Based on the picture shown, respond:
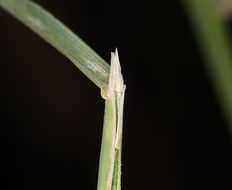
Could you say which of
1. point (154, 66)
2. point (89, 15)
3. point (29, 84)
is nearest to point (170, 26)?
point (154, 66)

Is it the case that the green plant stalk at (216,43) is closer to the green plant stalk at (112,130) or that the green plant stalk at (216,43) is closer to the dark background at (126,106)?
the dark background at (126,106)

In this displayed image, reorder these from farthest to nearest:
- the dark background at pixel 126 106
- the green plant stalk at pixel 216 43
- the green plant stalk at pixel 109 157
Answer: the dark background at pixel 126 106, the green plant stalk at pixel 216 43, the green plant stalk at pixel 109 157

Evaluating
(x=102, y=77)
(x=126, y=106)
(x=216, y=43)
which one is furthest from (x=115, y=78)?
(x=126, y=106)

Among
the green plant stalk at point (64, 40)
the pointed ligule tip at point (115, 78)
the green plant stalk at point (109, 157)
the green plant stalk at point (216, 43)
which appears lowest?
the green plant stalk at point (109, 157)

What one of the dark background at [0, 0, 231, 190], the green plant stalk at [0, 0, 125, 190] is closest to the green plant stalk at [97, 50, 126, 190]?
the green plant stalk at [0, 0, 125, 190]

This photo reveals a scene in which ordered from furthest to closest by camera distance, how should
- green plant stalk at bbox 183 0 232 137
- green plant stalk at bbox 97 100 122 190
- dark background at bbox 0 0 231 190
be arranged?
dark background at bbox 0 0 231 190, green plant stalk at bbox 183 0 232 137, green plant stalk at bbox 97 100 122 190

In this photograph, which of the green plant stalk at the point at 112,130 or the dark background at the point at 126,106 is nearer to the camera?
the green plant stalk at the point at 112,130

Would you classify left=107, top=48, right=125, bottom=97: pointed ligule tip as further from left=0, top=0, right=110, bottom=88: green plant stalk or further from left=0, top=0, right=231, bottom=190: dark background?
left=0, top=0, right=231, bottom=190: dark background

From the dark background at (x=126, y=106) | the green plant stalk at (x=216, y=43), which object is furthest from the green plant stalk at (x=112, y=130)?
the dark background at (x=126, y=106)

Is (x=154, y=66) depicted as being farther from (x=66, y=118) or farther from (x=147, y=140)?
(x=66, y=118)
